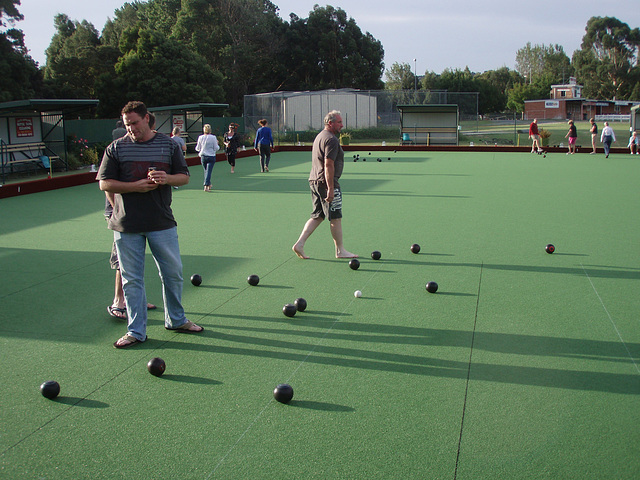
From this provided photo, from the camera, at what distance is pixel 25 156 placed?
20.6 meters

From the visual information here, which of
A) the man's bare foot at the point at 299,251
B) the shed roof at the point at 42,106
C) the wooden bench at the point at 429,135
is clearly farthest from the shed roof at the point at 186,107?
the man's bare foot at the point at 299,251

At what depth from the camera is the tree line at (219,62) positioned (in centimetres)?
4366

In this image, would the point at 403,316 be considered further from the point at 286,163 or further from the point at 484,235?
the point at 286,163

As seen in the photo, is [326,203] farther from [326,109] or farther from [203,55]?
[203,55]

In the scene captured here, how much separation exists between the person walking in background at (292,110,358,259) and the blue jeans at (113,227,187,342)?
287cm

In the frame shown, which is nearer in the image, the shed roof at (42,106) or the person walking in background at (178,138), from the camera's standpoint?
the person walking in background at (178,138)

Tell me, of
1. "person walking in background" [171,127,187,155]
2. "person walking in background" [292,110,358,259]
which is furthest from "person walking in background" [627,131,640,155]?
"person walking in background" [292,110,358,259]

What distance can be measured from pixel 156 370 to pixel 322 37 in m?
68.3

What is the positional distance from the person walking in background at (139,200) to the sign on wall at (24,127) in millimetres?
17707

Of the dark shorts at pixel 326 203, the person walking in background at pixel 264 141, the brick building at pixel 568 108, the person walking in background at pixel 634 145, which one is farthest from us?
the brick building at pixel 568 108

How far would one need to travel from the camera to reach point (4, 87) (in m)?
36.7

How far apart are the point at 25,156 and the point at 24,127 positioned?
0.98 m

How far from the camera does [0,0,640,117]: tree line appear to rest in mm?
43656

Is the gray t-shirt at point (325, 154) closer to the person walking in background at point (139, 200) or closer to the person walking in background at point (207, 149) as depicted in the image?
the person walking in background at point (139, 200)
